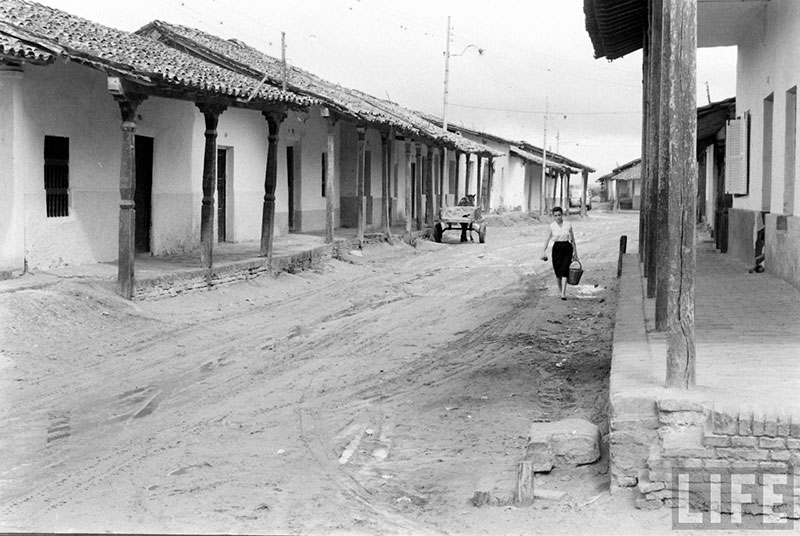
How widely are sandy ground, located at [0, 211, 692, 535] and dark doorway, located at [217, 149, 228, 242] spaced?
4.41 meters

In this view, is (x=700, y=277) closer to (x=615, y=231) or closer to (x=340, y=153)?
(x=340, y=153)

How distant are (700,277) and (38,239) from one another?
8.68 meters

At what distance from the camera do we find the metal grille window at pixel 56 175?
1319 cm

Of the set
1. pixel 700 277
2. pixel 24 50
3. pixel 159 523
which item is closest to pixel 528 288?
pixel 700 277

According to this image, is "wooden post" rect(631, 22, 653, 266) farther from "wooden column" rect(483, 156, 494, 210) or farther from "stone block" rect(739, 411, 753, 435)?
"wooden column" rect(483, 156, 494, 210)

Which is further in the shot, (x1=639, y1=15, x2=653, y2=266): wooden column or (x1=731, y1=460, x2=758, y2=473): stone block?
(x1=639, y1=15, x2=653, y2=266): wooden column

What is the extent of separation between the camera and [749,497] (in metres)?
5.34

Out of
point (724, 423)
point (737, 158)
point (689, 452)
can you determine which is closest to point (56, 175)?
point (737, 158)

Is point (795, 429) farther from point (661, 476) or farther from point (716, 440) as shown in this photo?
point (661, 476)

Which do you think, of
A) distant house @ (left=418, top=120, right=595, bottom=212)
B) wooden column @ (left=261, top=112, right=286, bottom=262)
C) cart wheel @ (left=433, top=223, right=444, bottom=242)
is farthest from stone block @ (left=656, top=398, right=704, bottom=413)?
distant house @ (left=418, top=120, right=595, bottom=212)

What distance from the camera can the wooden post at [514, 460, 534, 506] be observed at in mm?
5672

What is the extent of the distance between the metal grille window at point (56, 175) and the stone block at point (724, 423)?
33.4 feet

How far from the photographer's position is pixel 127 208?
492 inches

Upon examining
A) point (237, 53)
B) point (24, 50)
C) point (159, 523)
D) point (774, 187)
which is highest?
point (237, 53)
